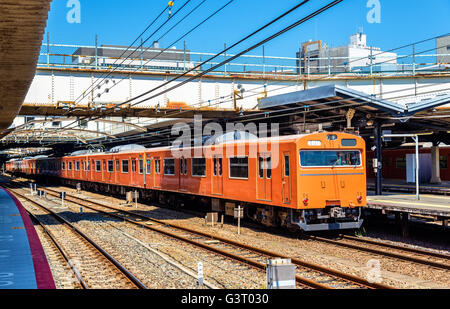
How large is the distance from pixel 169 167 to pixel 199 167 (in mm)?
3359

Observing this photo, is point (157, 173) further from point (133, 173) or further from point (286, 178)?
point (286, 178)

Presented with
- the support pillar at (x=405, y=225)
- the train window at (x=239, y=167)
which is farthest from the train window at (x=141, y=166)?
the support pillar at (x=405, y=225)

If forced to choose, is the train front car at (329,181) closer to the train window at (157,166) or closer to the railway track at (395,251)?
the railway track at (395,251)

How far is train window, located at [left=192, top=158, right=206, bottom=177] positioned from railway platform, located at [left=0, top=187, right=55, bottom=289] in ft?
20.2

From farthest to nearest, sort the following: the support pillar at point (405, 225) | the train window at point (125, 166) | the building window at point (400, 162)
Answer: the building window at point (400, 162) < the train window at point (125, 166) < the support pillar at point (405, 225)

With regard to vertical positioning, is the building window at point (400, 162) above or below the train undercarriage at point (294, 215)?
above

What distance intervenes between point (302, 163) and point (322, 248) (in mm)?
2295

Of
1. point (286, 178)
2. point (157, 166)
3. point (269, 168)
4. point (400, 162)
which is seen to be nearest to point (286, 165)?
point (286, 178)

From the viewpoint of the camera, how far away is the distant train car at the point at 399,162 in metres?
25.7

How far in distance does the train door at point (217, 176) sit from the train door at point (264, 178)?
2.38 meters

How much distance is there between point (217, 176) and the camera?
16.7m

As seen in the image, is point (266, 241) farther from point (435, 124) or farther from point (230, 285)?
point (435, 124)

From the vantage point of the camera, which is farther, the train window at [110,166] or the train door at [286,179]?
the train window at [110,166]

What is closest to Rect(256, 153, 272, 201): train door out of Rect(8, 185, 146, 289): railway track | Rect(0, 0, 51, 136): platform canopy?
Rect(8, 185, 146, 289): railway track
